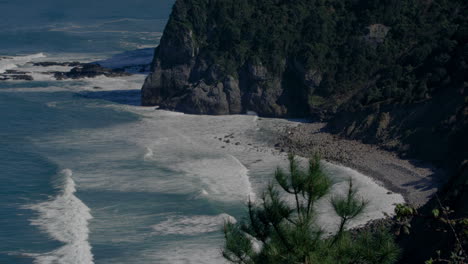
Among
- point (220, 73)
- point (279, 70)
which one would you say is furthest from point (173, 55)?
point (279, 70)

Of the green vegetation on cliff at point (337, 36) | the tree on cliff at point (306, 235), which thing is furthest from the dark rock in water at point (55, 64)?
the tree on cliff at point (306, 235)

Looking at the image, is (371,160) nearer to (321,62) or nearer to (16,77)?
(321,62)

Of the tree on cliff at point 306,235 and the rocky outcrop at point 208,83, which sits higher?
the tree on cliff at point 306,235

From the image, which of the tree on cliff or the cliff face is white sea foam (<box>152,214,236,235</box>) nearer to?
the cliff face

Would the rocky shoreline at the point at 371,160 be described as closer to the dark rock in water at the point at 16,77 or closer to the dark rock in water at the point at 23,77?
the dark rock in water at the point at 23,77

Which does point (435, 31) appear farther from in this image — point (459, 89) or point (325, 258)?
point (325, 258)
